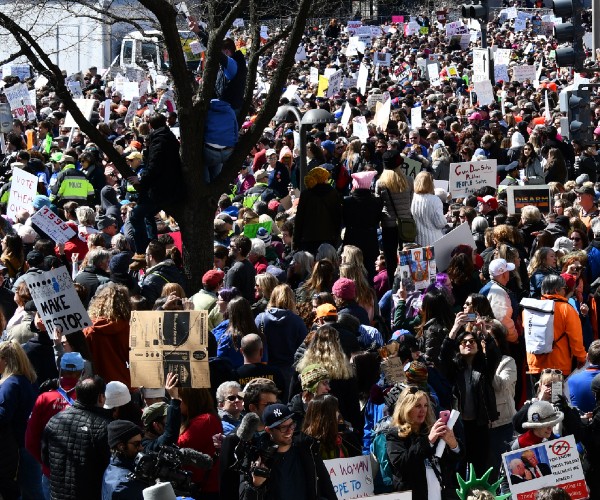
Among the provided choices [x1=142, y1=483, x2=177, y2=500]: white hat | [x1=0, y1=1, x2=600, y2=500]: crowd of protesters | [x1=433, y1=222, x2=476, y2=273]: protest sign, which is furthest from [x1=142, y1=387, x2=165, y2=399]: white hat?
[x1=433, y1=222, x2=476, y2=273]: protest sign

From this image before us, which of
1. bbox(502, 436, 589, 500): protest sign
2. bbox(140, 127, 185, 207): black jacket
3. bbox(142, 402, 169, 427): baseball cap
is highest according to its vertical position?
bbox(140, 127, 185, 207): black jacket

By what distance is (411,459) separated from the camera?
23.9ft

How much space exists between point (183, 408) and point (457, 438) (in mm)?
1624

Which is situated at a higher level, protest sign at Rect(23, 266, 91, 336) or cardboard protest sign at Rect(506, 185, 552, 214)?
cardboard protest sign at Rect(506, 185, 552, 214)

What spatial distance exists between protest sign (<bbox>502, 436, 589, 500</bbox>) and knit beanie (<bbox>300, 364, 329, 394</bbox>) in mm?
1266

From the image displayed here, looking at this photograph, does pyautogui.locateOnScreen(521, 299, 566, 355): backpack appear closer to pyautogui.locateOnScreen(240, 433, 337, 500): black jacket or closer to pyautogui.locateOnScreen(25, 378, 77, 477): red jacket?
pyautogui.locateOnScreen(240, 433, 337, 500): black jacket

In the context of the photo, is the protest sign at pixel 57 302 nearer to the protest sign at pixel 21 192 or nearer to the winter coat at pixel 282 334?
the winter coat at pixel 282 334

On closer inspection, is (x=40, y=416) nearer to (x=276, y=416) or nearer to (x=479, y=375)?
(x=276, y=416)

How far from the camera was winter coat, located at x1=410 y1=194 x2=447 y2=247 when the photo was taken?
13.8m

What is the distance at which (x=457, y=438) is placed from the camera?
7.65m

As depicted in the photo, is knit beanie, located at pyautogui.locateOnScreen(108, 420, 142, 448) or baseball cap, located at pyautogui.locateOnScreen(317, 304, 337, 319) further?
baseball cap, located at pyautogui.locateOnScreen(317, 304, 337, 319)

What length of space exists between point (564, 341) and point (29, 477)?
4274 millimetres

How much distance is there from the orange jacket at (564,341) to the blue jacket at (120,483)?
4.39 metres

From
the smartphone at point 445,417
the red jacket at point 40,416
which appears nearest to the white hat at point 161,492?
the smartphone at point 445,417
